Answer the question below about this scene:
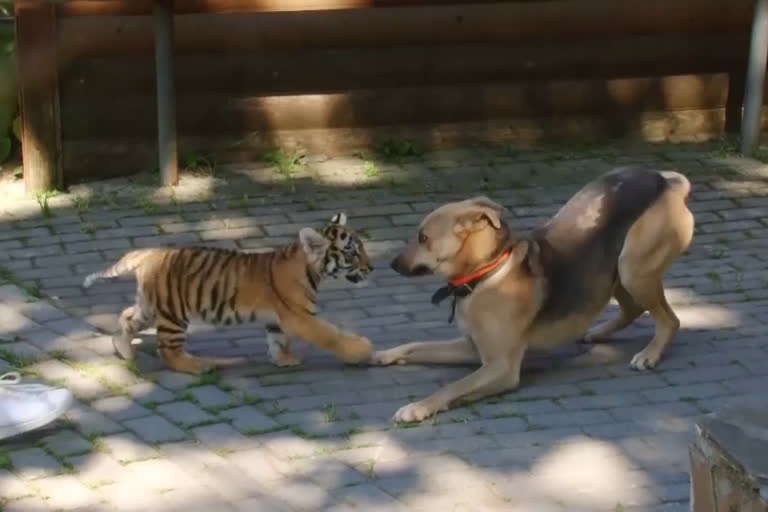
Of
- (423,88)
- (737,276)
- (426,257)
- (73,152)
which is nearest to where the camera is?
(426,257)

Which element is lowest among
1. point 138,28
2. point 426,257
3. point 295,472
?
point 295,472

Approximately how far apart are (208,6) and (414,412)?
15.2 feet

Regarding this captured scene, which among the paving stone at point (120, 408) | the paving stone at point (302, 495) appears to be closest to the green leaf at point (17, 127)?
the paving stone at point (120, 408)

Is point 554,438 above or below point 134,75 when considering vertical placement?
below

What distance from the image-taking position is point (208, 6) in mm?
10102

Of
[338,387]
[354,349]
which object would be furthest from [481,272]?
[338,387]

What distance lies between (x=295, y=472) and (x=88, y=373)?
1.51 metres

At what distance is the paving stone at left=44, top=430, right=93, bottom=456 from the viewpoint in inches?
238

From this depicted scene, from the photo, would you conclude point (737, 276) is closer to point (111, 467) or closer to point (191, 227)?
point (191, 227)

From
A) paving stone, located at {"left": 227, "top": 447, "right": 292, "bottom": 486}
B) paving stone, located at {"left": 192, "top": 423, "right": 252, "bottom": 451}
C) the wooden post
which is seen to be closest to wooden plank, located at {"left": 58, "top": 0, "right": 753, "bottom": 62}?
the wooden post

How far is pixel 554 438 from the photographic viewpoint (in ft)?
20.4

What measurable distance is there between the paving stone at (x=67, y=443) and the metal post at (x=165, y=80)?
146 inches

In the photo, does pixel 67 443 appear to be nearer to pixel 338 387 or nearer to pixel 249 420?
pixel 249 420

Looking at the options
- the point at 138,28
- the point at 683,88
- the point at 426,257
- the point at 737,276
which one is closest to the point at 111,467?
the point at 426,257
